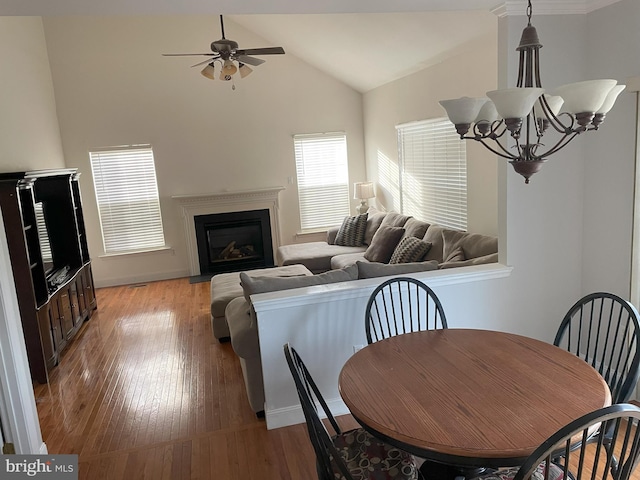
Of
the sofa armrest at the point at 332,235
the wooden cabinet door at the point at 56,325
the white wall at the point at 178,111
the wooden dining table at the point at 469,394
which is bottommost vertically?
the wooden cabinet door at the point at 56,325

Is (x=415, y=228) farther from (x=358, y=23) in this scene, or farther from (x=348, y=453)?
(x=348, y=453)

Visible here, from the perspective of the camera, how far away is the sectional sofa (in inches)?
120

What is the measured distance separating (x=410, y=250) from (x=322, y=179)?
3.13 metres

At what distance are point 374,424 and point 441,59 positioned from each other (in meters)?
4.33

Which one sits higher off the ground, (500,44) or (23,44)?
(23,44)

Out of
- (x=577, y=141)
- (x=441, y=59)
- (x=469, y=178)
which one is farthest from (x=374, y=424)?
(x=441, y=59)

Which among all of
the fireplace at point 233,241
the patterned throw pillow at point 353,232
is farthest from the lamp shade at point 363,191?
the fireplace at point 233,241

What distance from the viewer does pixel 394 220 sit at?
19.4ft

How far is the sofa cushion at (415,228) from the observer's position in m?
5.12

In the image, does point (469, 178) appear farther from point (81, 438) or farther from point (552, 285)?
point (81, 438)

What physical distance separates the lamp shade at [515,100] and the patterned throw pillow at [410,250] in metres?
3.20

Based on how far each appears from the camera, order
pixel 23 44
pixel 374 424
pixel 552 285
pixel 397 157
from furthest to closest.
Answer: pixel 397 157 < pixel 23 44 < pixel 552 285 < pixel 374 424

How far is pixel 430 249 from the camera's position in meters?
4.70

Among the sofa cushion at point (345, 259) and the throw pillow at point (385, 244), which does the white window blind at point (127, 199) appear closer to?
the sofa cushion at point (345, 259)
